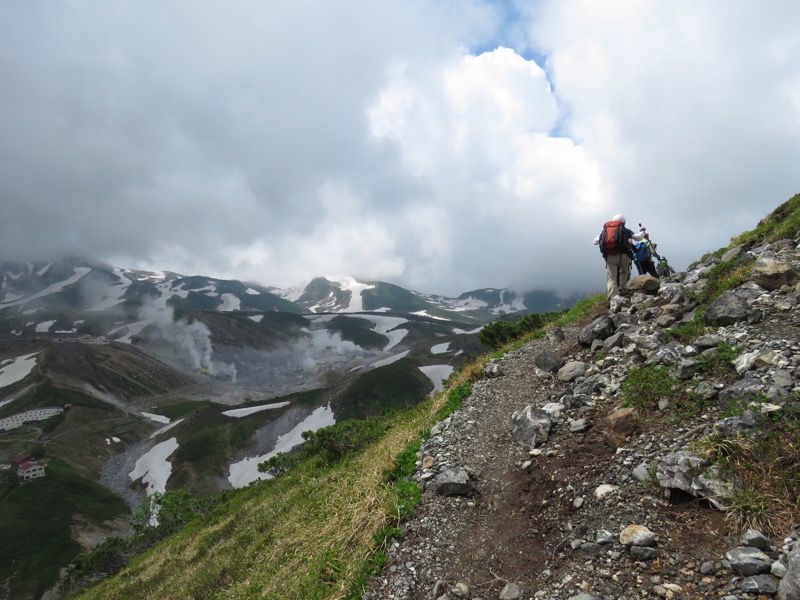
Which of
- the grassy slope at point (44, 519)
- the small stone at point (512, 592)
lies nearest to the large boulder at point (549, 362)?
the small stone at point (512, 592)

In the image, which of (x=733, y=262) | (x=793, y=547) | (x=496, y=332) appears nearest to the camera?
(x=793, y=547)

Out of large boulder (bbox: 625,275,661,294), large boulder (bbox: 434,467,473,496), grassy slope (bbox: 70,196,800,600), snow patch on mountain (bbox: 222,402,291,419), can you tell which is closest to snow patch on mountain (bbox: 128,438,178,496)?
snow patch on mountain (bbox: 222,402,291,419)

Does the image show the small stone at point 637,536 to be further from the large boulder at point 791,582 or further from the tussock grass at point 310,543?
the tussock grass at point 310,543

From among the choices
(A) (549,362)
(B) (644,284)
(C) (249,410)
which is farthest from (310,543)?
(C) (249,410)

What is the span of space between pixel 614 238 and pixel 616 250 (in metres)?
0.56

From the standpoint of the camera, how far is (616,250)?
57.2 ft

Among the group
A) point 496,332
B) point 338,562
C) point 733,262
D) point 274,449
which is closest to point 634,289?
point 733,262

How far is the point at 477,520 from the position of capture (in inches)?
345

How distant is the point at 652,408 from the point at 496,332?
16534mm

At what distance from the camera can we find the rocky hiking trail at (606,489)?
19.2ft

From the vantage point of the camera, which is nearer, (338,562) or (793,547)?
(793,547)

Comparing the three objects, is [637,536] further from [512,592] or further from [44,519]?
[44,519]

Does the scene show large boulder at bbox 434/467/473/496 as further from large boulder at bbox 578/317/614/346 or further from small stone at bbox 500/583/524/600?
large boulder at bbox 578/317/614/346

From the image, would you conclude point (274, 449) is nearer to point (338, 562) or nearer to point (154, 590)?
point (154, 590)
